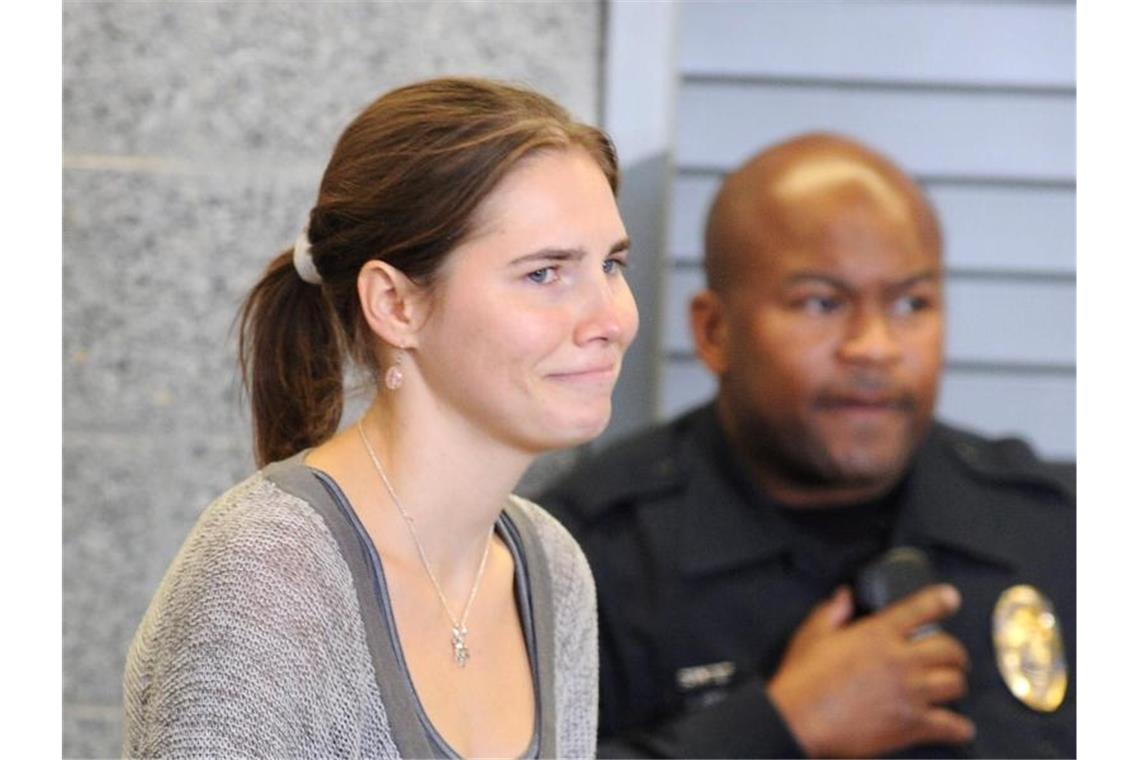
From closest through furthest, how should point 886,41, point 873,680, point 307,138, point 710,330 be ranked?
point 873,680, point 710,330, point 307,138, point 886,41

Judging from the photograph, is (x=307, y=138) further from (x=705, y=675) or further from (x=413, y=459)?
(x=413, y=459)

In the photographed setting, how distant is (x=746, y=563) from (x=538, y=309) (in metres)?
0.98

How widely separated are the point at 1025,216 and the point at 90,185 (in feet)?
4.66

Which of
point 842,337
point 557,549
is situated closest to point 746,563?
point 842,337

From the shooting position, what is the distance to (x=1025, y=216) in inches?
103

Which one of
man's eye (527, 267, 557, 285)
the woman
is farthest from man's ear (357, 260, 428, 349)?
man's eye (527, 267, 557, 285)

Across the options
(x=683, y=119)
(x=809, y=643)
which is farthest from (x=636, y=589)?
(x=683, y=119)

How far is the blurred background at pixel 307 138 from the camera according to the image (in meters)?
2.43

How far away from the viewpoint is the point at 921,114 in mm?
2564

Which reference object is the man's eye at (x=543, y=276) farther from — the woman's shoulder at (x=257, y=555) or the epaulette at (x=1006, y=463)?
the epaulette at (x=1006, y=463)

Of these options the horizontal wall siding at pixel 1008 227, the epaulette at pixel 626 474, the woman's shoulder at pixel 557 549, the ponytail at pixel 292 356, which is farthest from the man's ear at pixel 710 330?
the ponytail at pixel 292 356

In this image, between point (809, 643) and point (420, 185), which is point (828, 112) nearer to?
point (809, 643)

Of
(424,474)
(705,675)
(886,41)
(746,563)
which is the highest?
(886,41)
